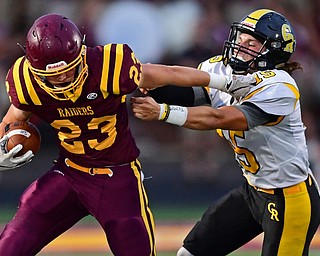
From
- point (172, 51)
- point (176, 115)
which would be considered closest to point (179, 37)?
point (172, 51)

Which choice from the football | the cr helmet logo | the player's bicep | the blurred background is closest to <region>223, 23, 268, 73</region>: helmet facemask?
the player's bicep

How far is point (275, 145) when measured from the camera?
4.37 metres

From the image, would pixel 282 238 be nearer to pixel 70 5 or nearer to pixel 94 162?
pixel 94 162

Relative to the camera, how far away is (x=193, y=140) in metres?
7.85

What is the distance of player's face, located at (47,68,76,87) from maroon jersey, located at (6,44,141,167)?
4.1 inches

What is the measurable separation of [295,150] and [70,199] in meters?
1.07

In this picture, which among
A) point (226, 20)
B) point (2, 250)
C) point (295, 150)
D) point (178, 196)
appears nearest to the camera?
point (2, 250)

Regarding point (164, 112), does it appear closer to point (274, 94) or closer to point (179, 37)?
point (274, 94)

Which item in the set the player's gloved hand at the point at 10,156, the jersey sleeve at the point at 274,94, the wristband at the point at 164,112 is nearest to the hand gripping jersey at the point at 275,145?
the jersey sleeve at the point at 274,94

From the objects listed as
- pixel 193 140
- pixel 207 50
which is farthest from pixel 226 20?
pixel 193 140

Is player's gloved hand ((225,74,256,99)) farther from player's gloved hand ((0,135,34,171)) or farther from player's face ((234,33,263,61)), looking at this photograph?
player's gloved hand ((0,135,34,171))

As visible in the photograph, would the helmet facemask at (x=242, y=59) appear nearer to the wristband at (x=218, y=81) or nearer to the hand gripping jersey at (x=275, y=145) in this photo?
the hand gripping jersey at (x=275, y=145)

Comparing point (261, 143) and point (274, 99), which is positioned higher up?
point (274, 99)

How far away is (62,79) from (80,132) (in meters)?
0.36
